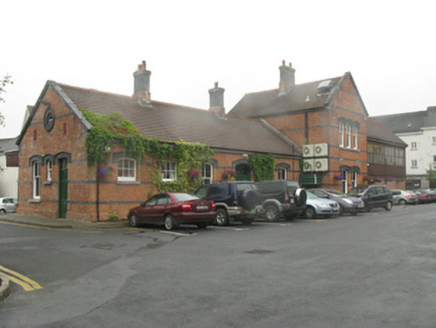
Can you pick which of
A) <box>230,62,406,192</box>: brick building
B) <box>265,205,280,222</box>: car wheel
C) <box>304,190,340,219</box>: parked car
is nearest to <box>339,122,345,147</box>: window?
<box>230,62,406,192</box>: brick building

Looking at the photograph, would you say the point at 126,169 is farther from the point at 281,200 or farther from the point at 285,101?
the point at 285,101

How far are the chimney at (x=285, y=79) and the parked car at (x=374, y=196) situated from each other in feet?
39.9

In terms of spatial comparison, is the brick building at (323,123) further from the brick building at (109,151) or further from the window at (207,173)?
the window at (207,173)

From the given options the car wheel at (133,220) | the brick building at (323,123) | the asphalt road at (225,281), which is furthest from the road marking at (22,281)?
the brick building at (323,123)

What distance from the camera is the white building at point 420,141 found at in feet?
207

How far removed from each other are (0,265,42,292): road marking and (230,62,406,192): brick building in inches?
987

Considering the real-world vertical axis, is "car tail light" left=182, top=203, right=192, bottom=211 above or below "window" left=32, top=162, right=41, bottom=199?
below

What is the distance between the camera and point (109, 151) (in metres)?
19.3

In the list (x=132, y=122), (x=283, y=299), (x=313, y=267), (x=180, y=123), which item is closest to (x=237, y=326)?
(x=283, y=299)

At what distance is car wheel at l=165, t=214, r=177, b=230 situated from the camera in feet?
51.8

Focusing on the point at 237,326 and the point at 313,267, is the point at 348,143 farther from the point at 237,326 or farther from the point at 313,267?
the point at 237,326

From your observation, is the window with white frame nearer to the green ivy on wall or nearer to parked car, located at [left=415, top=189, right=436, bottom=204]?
parked car, located at [left=415, top=189, right=436, bottom=204]

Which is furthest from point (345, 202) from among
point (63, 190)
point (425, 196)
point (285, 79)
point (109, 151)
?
point (425, 196)

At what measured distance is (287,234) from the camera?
14.4 metres
